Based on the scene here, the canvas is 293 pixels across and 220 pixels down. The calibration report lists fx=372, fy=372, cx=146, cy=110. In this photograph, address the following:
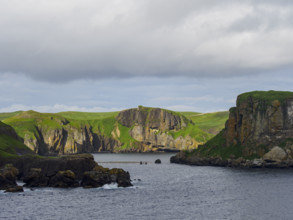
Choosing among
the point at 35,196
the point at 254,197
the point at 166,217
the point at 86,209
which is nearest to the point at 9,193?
the point at 35,196

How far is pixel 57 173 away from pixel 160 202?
158 feet

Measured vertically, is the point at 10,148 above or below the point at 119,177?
above

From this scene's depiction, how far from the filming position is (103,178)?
132875 millimetres

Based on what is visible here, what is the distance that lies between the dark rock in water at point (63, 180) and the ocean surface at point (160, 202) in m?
5.37

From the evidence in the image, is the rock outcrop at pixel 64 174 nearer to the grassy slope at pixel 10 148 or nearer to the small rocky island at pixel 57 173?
the small rocky island at pixel 57 173

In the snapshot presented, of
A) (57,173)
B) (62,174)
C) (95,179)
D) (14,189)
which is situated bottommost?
(14,189)

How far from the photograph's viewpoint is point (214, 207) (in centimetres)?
9650

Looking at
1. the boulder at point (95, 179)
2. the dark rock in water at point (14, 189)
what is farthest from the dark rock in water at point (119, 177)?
the dark rock in water at point (14, 189)

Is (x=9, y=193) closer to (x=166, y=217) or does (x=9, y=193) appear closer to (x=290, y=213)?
(x=166, y=217)

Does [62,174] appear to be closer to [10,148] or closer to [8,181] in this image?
[8,181]

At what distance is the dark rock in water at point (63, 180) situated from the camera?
427 ft

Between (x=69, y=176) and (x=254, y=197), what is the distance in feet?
208

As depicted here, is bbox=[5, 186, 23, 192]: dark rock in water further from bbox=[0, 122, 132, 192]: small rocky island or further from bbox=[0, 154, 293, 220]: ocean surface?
bbox=[0, 154, 293, 220]: ocean surface

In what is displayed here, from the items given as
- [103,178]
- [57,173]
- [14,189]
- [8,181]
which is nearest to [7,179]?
[8,181]
